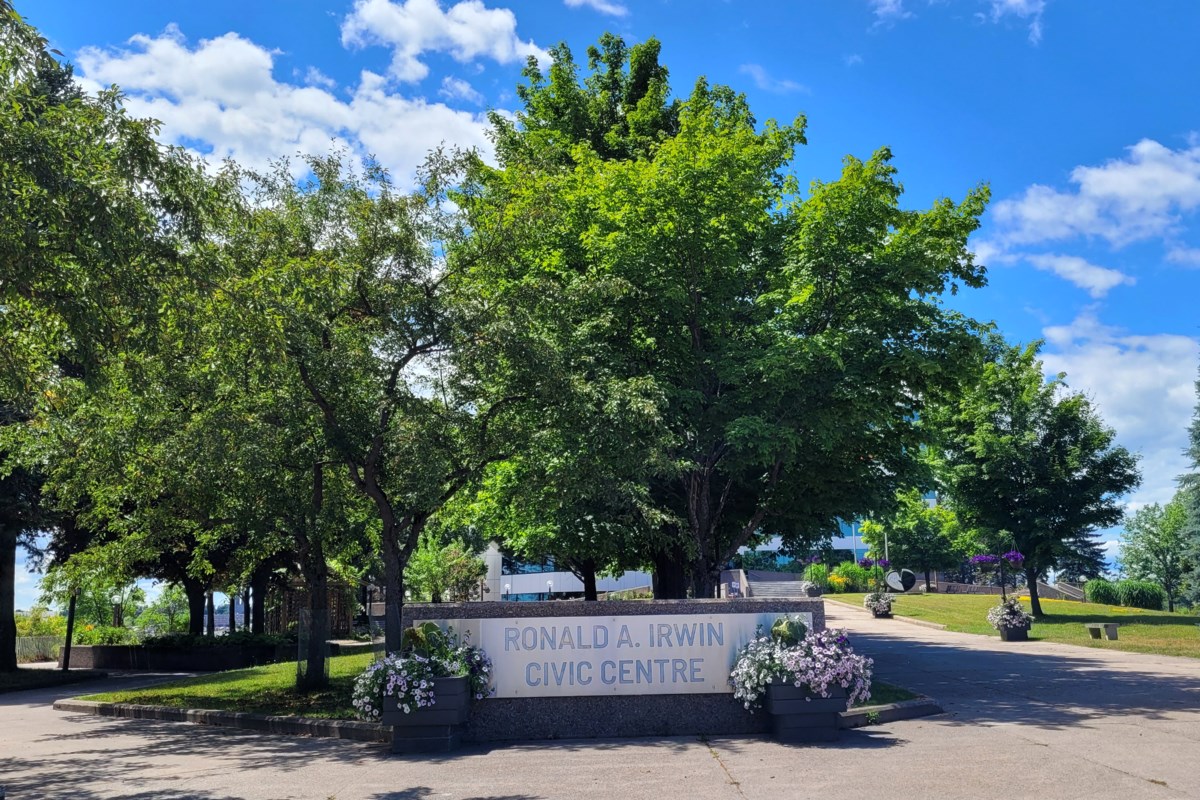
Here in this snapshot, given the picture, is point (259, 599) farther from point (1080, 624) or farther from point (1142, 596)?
point (1142, 596)

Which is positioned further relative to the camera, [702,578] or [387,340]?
[702,578]

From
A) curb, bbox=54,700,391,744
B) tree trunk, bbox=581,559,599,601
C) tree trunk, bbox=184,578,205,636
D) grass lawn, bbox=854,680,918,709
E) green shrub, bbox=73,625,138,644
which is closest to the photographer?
curb, bbox=54,700,391,744

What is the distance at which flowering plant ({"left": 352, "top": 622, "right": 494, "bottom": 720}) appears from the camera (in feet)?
34.1

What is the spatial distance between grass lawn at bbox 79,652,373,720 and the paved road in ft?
3.85

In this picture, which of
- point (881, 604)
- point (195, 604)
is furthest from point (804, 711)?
point (881, 604)

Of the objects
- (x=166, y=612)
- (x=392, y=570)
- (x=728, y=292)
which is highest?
(x=728, y=292)

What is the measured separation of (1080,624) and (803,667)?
24678 millimetres

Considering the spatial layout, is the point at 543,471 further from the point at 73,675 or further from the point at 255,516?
the point at 73,675

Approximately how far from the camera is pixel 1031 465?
3462 centimetres

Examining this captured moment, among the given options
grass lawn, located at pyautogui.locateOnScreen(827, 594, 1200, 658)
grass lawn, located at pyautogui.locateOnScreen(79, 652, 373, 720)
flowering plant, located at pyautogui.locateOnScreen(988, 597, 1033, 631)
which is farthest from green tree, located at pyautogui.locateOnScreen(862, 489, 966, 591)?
grass lawn, located at pyautogui.locateOnScreen(79, 652, 373, 720)

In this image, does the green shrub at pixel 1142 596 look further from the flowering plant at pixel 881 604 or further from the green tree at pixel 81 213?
the green tree at pixel 81 213

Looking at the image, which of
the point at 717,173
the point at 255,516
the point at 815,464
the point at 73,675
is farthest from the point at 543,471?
the point at 73,675

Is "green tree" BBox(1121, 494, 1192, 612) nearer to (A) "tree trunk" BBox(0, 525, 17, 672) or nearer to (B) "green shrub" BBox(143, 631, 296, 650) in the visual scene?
(B) "green shrub" BBox(143, 631, 296, 650)

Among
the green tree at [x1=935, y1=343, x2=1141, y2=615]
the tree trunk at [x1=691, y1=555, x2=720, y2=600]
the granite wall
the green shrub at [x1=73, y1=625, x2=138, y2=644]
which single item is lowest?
the green shrub at [x1=73, y1=625, x2=138, y2=644]
